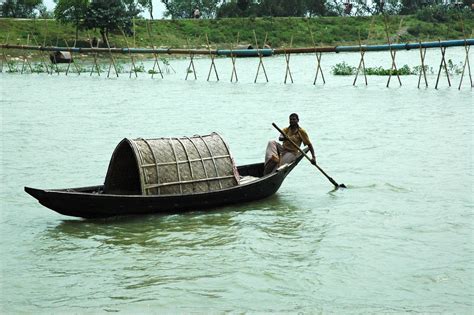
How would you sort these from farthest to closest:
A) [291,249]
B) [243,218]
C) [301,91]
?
[301,91], [243,218], [291,249]

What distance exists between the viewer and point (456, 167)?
13070 mm

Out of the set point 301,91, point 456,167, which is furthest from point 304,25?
point 456,167

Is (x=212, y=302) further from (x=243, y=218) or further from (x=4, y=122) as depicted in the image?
(x=4, y=122)

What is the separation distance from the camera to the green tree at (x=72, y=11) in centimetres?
4350

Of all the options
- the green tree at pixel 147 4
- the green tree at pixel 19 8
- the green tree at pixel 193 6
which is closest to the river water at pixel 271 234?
the green tree at pixel 19 8

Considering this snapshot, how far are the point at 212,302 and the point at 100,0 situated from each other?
129 feet

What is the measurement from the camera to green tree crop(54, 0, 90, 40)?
143 feet

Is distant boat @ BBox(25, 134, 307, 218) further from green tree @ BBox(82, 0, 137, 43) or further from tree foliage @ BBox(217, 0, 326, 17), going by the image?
tree foliage @ BBox(217, 0, 326, 17)

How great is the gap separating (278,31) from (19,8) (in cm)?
1799

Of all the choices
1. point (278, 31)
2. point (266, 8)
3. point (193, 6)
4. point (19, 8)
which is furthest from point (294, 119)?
point (193, 6)

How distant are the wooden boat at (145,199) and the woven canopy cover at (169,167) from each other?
130 millimetres

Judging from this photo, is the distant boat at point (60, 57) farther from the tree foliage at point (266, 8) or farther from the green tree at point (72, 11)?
the tree foliage at point (266, 8)

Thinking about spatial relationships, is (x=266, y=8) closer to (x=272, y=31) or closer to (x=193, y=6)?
(x=272, y=31)

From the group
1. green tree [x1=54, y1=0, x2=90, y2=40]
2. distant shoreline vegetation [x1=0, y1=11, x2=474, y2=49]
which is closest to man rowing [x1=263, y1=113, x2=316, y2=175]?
green tree [x1=54, y1=0, x2=90, y2=40]
